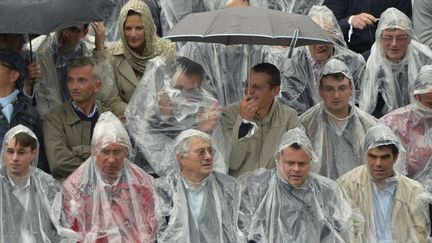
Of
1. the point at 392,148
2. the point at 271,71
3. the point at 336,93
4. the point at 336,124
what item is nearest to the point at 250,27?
the point at 271,71

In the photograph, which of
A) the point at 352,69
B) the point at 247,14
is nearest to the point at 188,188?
the point at 247,14

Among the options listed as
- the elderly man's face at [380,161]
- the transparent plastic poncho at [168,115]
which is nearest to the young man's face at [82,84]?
the transparent plastic poncho at [168,115]

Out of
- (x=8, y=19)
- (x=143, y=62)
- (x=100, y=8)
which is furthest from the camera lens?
(x=143, y=62)

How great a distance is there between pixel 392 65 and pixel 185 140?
2.19m

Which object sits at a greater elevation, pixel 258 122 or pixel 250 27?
pixel 250 27

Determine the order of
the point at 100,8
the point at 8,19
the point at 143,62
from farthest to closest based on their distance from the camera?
the point at 143,62 < the point at 100,8 < the point at 8,19

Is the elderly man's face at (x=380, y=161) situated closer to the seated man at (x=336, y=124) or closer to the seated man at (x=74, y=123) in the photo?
the seated man at (x=336, y=124)

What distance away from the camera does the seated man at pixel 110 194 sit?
9586 mm

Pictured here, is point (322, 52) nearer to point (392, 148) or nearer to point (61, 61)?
point (392, 148)

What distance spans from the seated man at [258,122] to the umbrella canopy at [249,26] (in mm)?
329

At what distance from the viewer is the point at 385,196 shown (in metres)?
9.95

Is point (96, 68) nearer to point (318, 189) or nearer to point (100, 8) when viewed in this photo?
point (100, 8)

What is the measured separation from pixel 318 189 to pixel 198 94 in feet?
3.72

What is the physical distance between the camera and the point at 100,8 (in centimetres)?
1010
